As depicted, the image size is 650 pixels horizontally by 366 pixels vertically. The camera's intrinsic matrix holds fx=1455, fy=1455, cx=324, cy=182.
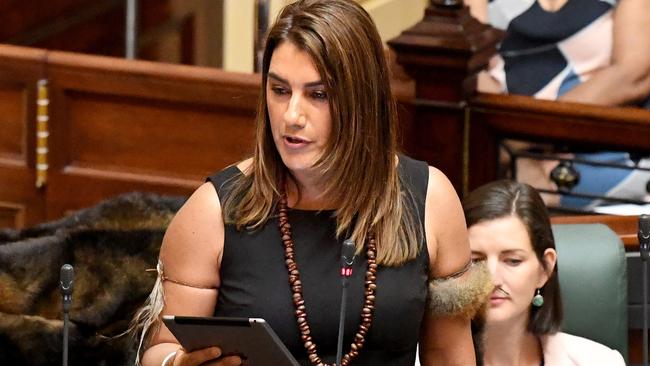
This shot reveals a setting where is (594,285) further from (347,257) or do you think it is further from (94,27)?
(94,27)

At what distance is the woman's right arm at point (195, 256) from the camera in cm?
207

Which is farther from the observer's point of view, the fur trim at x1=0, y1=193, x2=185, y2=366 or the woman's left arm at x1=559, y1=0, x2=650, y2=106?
the woman's left arm at x1=559, y1=0, x2=650, y2=106

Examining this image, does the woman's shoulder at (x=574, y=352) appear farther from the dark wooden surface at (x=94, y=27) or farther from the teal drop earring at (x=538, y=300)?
the dark wooden surface at (x=94, y=27)

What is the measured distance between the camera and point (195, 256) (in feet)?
6.79

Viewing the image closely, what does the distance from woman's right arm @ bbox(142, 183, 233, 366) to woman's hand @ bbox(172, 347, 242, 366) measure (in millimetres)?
61

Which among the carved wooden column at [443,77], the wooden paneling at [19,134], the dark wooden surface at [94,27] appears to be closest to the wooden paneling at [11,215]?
the wooden paneling at [19,134]

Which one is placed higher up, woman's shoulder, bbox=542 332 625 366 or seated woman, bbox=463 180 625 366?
seated woman, bbox=463 180 625 366

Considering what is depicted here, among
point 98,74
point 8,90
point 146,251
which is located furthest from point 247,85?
point 146,251

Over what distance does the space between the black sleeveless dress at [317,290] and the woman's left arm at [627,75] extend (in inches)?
86.8

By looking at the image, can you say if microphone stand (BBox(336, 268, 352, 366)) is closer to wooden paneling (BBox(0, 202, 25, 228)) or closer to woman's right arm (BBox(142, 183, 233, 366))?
woman's right arm (BBox(142, 183, 233, 366))

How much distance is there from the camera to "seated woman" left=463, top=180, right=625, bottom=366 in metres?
2.74

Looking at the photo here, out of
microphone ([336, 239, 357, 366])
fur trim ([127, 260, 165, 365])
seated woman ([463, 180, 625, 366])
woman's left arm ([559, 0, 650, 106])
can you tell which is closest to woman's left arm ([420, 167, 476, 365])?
microphone ([336, 239, 357, 366])

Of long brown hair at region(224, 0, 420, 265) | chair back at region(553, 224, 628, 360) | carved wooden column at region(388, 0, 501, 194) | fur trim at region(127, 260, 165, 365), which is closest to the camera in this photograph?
→ long brown hair at region(224, 0, 420, 265)

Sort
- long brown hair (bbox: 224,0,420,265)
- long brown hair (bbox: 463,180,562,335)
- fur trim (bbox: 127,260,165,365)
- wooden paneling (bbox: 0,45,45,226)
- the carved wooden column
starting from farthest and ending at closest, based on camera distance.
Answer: wooden paneling (bbox: 0,45,45,226) < the carved wooden column < long brown hair (bbox: 463,180,562,335) < fur trim (bbox: 127,260,165,365) < long brown hair (bbox: 224,0,420,265)
